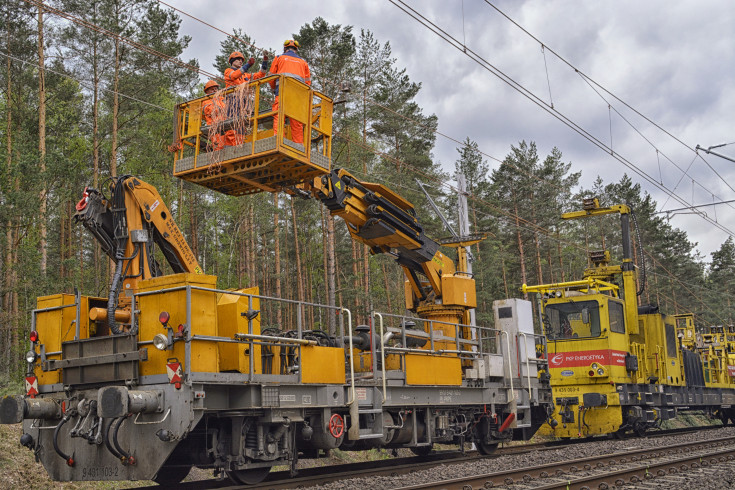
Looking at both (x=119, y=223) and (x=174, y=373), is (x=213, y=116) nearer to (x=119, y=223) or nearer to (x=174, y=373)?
(x=119, y=223)

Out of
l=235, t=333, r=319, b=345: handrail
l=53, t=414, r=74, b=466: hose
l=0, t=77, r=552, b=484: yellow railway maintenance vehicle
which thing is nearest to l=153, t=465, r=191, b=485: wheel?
l=0, t=77, r=552, b=484: yellow railway maintenance vehicle

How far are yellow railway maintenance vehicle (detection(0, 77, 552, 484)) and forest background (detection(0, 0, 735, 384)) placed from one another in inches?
149

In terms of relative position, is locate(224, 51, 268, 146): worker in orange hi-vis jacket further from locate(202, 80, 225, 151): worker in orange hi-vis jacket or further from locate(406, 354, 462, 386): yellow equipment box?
locate(406, 354, 462, 386): yellow equipment box

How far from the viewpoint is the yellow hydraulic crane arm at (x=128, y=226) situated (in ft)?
29.4

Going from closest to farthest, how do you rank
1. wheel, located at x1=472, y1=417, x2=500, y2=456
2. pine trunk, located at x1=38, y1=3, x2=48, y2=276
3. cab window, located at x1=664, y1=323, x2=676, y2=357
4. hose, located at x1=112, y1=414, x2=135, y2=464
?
hose, located at x1=112, y1=414, x2=135, y2=464 < wheel, located at x1=472, y1=417, x2=500, y2=456 < cab window, located at x1=664, y1=323, x2=676, y2=357 < pine trunk, located at x1=38, y1=3, x2=48, y2=276

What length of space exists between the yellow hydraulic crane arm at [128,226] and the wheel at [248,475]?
2.42 metres

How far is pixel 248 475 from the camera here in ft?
28.4

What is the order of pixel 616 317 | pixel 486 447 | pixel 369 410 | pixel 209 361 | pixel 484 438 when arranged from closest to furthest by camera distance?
1. pixel 209 361
2. pixel 369 410
3. pixel 484 438
4. pixel 486 447
5. pixel 616 317

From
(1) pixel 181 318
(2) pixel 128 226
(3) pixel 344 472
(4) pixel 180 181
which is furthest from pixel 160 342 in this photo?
(4) pixel 180 181

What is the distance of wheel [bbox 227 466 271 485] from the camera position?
8492 mm

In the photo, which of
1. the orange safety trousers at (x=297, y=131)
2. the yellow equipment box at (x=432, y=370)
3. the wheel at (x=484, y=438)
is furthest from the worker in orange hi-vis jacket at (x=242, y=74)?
the wheel at (x=484, y=438)

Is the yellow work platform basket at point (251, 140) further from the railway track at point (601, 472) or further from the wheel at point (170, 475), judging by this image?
the railway track at point (601, 472)

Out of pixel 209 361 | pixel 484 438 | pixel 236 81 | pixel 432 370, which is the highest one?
pixel 236 81

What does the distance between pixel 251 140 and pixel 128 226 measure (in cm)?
199
